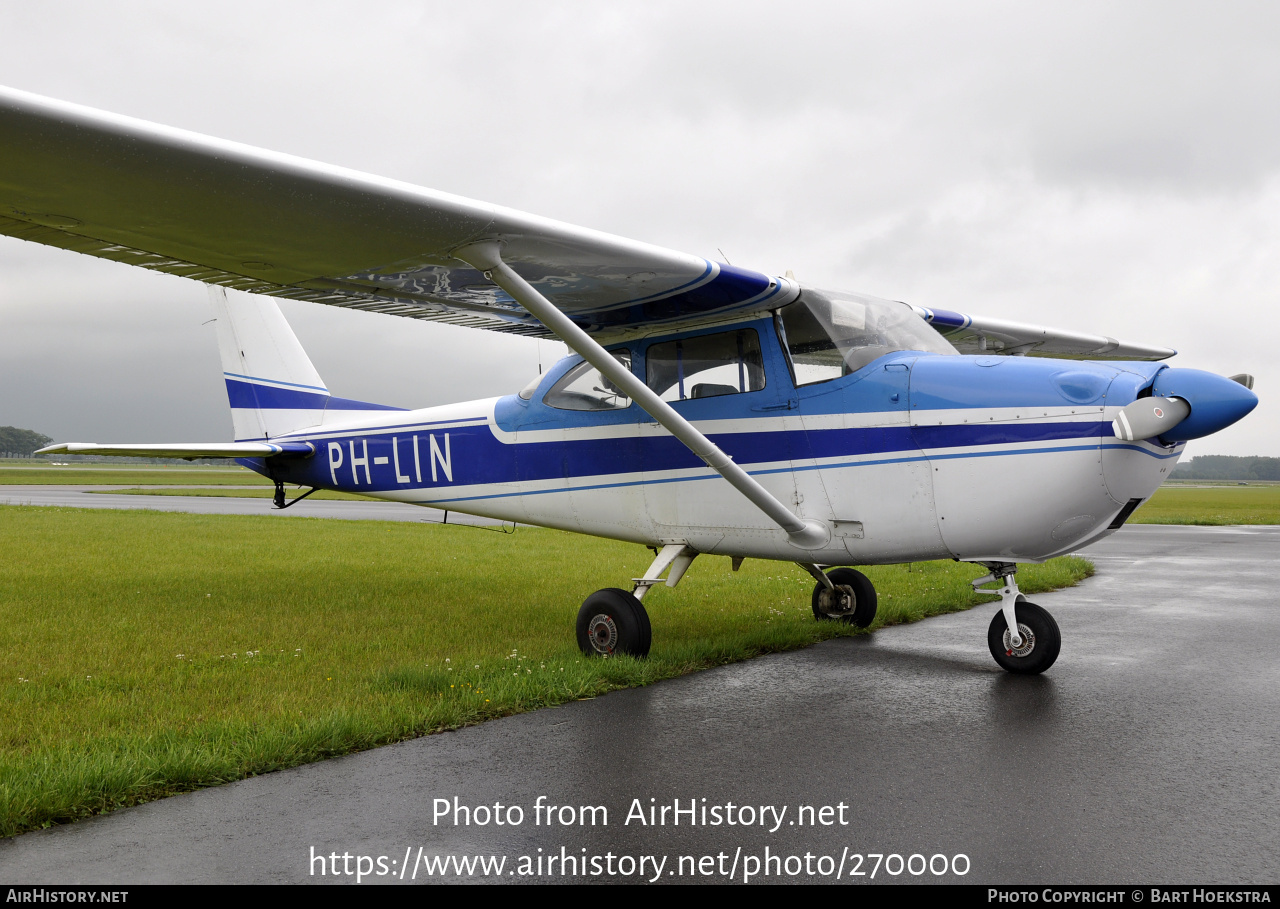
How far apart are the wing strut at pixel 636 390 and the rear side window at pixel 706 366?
798 millimetres

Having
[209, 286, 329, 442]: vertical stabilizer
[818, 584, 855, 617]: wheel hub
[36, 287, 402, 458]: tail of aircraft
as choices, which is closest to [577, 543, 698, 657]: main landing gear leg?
[818, 584, 855, 617]: wheel hub

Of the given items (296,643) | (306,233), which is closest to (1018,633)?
(306,233)

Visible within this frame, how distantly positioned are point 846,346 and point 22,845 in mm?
4864

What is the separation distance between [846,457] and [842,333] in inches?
33.9

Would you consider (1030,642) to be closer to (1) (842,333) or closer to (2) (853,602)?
(2) (853,602)

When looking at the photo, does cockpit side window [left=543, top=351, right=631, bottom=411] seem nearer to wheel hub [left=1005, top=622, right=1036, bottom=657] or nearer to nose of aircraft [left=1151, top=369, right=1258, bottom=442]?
wheel hub [left=1005, top=622, right=1036, bottom=657]

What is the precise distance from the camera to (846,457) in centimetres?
540

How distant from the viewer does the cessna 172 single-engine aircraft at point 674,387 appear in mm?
4234

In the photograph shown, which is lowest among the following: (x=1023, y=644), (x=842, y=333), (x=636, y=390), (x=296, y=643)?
(x=296, y=643)

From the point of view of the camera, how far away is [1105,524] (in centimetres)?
484

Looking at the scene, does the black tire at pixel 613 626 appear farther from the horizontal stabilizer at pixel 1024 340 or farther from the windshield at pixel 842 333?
the horizontal stabilizer at pixel 1024 340

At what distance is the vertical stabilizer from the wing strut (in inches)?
212
